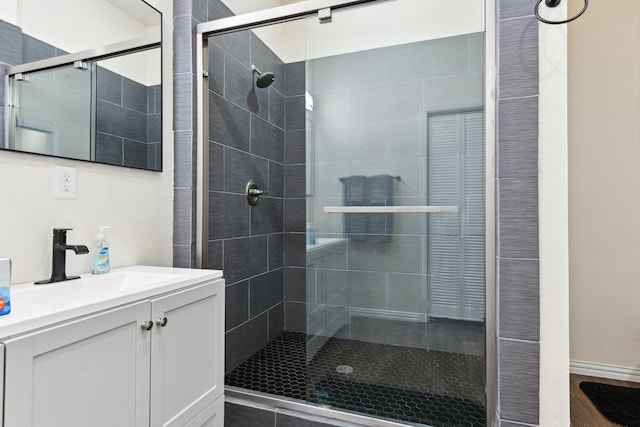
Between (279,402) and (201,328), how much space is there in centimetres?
58

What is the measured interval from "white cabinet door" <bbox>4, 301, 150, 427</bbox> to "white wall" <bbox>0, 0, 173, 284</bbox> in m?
0.45

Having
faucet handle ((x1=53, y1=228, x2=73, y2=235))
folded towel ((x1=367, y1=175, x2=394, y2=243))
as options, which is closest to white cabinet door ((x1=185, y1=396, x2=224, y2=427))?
faucet handle ((x1=53, y1=228, x2=73, y2=235))

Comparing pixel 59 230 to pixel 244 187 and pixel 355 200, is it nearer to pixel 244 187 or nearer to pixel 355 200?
pixel 244 187

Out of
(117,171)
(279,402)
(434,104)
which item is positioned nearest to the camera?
(117,171)

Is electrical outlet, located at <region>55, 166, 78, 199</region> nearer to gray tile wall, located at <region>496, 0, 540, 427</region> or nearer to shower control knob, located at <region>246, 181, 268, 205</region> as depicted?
shower control knob, located at <region>246, 181, 268, 205</region>

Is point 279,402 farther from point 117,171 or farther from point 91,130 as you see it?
point 91,130

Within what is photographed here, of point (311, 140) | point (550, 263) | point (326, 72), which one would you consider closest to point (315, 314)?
point (311, 140)

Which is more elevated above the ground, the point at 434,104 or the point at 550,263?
the point at 434,104

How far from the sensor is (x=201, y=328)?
1208 millimetres

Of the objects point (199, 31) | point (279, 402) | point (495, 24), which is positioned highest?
point (199, 31)

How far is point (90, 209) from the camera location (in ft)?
4.24

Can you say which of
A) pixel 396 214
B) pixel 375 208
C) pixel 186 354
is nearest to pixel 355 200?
pixel 375 208

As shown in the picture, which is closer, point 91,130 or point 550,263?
point 550,263

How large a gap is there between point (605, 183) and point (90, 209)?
277 cm
